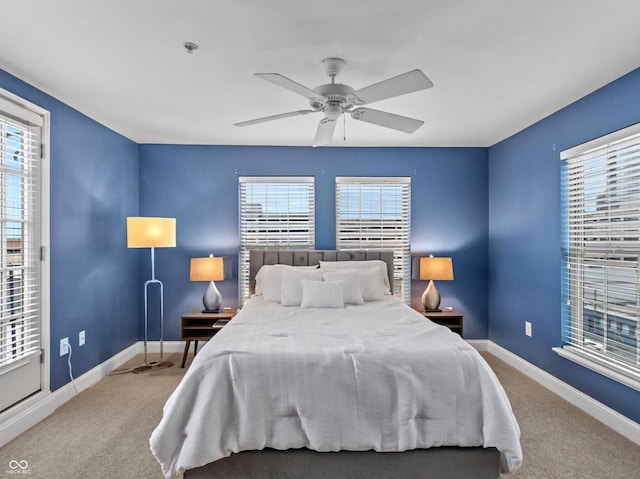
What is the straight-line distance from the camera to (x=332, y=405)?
198 cm

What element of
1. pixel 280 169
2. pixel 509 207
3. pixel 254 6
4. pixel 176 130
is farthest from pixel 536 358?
pixel 176 130

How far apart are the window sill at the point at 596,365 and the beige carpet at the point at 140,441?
14.9 inches

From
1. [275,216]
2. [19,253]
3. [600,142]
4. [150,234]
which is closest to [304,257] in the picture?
[275,216]

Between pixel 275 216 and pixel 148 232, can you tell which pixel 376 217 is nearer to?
pixel 275 216

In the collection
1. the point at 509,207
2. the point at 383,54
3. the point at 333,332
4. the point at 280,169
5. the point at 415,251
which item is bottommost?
the point at 333,332

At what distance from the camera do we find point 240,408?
1.97 m

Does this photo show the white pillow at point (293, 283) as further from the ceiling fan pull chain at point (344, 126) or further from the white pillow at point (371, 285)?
the ceiling fan pull chain at point (344, 126)

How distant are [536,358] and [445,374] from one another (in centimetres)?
221

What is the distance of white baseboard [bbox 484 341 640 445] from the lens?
2.56 m

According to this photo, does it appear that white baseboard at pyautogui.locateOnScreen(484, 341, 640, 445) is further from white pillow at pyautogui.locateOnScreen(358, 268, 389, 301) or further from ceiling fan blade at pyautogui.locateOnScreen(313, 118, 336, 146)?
ceiling fan blade at pyautogui.locateOnScreen(313, 118, 336, 146)

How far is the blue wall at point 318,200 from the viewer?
4.59 meters

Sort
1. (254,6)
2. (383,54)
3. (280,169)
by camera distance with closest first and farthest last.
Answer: (254,6), (383,54), (280,169)

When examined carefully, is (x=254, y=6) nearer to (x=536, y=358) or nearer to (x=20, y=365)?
(x=20, y=365)

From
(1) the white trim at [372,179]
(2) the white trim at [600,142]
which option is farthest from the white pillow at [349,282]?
(2) the white trim at [600,142]
